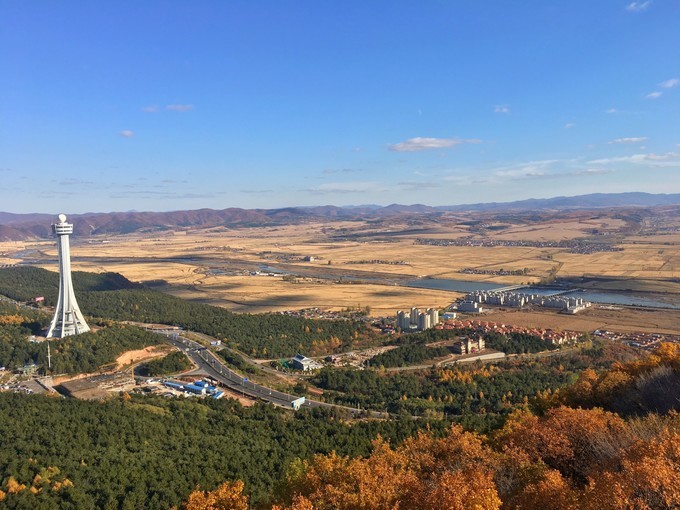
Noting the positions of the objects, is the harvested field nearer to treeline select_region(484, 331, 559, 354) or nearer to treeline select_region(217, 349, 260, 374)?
treeline select_region(484, 331, 559, 354)

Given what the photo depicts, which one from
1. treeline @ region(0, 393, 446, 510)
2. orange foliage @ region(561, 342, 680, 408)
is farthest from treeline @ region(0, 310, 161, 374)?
orange foliage @ region(561, 342, 680, 408)

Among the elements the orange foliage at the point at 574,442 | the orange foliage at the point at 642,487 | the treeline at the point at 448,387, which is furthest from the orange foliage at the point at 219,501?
the treeline at the point at 448,387

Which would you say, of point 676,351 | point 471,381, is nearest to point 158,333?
point 471,381

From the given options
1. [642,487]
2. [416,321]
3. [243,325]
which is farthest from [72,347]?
[642,487]

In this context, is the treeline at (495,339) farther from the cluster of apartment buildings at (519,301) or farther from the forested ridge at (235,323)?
the cluster of apartment buildings at (519,301)

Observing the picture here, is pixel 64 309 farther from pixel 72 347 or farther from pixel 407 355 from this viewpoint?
pixel 407 355

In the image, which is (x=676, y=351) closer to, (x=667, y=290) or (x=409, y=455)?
(x=409, y=455)
